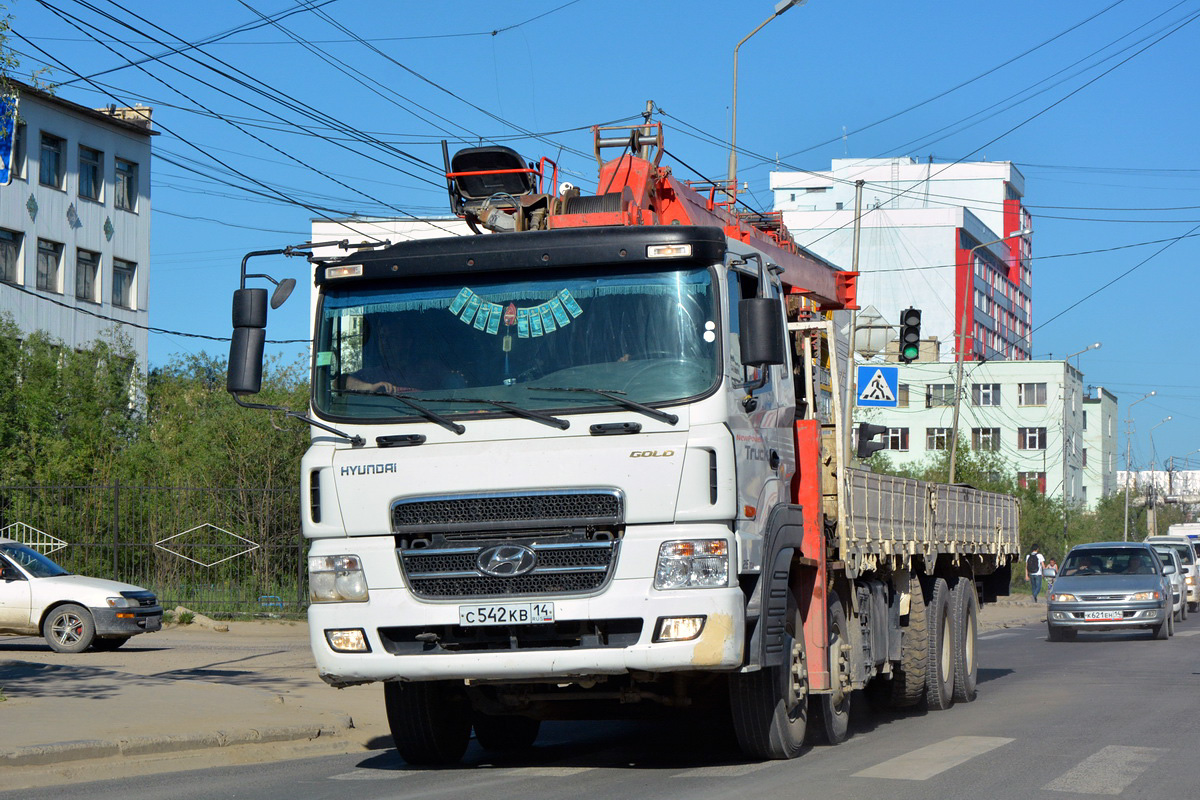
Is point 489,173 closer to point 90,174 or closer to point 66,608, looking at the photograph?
point 66,608

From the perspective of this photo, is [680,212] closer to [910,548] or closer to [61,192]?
[910,548]

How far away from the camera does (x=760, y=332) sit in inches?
337

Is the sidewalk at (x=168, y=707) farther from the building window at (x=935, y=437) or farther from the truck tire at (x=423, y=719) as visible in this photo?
the building window at (x=935, y=437)

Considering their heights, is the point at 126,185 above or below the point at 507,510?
above

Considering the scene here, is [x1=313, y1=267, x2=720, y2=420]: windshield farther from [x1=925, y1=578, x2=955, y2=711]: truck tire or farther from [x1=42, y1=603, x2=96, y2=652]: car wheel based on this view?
[x1=42, y1=603, x2=96, y2=652]: car wheel

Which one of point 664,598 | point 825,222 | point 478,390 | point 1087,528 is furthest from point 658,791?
point 825,222

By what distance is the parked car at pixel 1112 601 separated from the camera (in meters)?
25.7

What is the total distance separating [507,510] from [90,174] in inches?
1767

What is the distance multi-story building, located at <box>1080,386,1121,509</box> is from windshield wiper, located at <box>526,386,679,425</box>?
367 feet

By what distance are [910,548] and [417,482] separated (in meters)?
5.49

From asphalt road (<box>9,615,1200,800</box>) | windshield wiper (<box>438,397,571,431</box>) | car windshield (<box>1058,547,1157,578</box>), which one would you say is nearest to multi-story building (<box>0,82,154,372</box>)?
car windshield (<box>1058,547,1157,578</box>)

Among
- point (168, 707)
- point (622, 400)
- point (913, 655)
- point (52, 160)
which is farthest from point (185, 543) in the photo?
point (52, 160)

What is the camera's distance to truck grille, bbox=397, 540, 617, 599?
8.32m

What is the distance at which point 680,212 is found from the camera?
11.4 meters
